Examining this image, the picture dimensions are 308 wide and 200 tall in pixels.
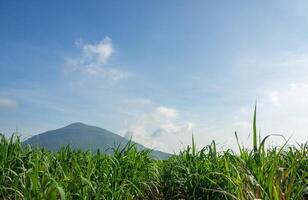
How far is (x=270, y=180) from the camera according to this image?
2.81 m

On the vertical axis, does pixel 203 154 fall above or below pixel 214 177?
above

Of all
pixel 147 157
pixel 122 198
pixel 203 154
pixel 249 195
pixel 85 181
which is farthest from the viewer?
pixel 147 157

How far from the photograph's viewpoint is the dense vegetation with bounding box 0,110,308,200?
3.15 metres

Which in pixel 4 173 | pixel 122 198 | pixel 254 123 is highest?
pixel 254 123

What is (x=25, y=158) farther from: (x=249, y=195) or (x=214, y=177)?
(x=249, y=195)

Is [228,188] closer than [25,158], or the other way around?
[228,188]

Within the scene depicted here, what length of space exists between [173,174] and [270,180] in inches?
106

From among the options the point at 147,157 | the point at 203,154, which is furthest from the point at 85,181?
the point at 147,157

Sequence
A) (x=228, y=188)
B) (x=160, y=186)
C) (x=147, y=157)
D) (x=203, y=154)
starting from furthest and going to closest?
(x=147, y=157) < (x=160, y=186) < (x=203, y=154) < (x=228, y=188)

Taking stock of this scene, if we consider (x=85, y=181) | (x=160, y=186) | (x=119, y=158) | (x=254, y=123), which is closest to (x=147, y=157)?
(x=160, y=186)

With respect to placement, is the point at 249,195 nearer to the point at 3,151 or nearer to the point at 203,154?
the point at 203,154

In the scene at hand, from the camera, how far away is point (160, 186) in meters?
5.59

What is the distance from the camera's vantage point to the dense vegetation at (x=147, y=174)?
3.15 m

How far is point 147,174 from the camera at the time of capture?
217 inches
